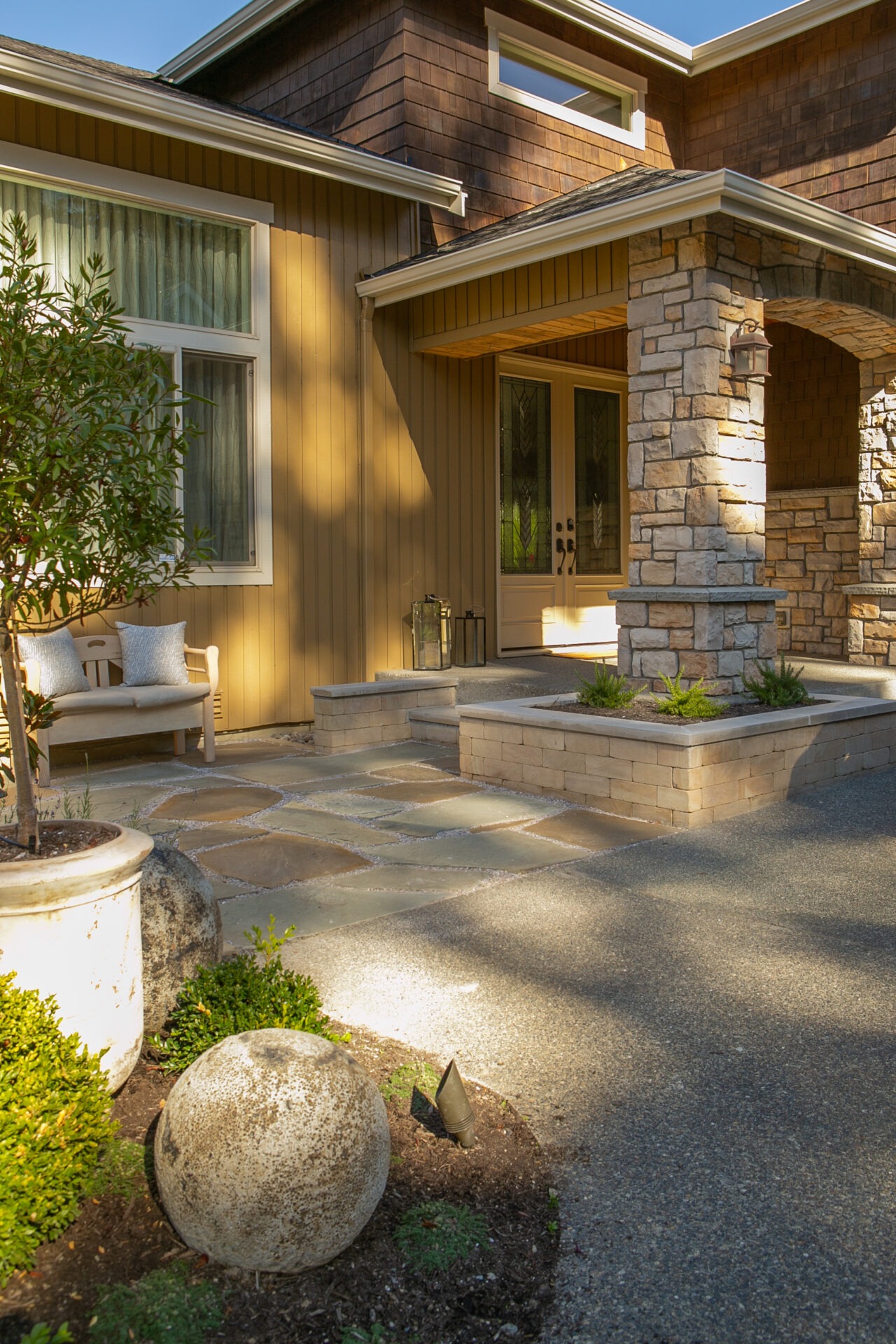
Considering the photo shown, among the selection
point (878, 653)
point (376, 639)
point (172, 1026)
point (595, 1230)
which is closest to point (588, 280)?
point (376, 639)

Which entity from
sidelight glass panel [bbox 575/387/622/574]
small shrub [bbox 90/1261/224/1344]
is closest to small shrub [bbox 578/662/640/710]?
sidelight glass panel [bbox 575/387/622/574]

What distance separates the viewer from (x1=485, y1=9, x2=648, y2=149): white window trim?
31.7 ft

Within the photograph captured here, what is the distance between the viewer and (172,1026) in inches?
110

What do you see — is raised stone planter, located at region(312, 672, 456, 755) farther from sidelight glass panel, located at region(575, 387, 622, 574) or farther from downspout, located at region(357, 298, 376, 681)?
sidelight glass panel, located at region(575, 387, 622, 574)

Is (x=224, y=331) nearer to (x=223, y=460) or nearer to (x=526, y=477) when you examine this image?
(x=223, y=460)

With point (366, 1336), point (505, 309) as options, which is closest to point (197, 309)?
point (505, 309)

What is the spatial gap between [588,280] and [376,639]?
304 centimetres

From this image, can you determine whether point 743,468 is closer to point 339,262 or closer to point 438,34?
point 339,262

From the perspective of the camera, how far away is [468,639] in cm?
937

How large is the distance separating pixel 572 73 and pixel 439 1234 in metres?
10.6

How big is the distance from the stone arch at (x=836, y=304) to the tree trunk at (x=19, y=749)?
18.0ft

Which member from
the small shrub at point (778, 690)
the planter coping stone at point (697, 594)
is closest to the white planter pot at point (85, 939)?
the planter coping stone at point (697, 594)

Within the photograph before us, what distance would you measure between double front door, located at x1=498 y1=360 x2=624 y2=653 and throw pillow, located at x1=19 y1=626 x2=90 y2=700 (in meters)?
4.12

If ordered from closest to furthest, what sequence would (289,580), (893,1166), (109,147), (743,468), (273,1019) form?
(893,1166), (273,1019), (743,468), (109,147), (289,580)
